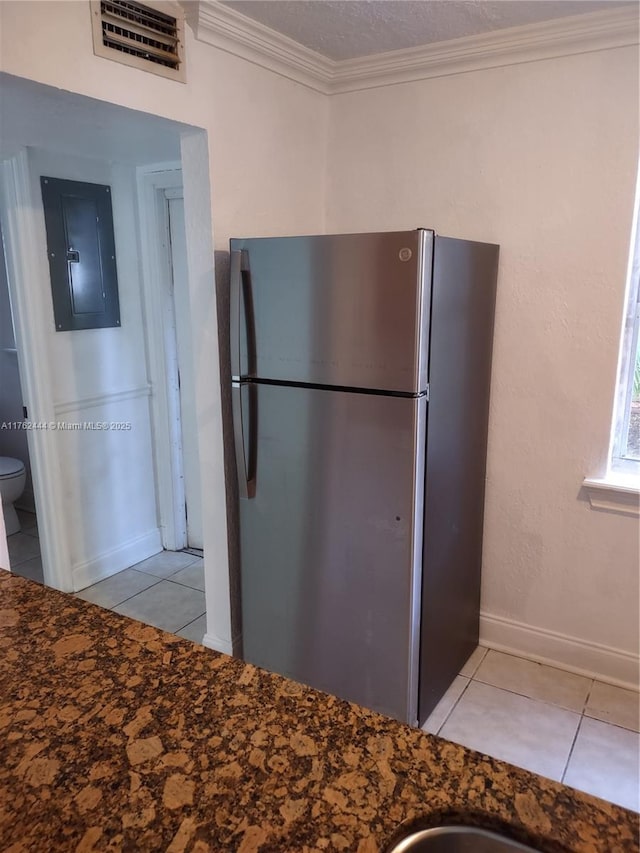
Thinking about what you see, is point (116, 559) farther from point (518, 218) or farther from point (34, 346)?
point (518, 218)

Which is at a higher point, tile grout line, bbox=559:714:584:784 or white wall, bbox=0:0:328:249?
white wall, bbox=0:0:328:249

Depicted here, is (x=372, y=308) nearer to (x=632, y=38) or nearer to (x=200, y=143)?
(x=200, y=143)

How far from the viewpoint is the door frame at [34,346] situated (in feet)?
8.56

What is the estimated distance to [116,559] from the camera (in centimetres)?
324

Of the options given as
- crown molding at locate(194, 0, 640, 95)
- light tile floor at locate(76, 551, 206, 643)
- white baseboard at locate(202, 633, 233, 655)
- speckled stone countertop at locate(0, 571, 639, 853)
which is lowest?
light tile floor at locate(76, 551, 206, 643)

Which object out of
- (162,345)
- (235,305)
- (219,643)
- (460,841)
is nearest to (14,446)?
(162,345)

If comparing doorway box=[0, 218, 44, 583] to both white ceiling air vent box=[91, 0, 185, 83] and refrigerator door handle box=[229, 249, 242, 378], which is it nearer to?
refrigerator door handle box=[229, 249, 242, 378]

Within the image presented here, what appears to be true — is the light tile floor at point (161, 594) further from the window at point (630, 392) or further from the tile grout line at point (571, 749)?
the window at point (630, 392)

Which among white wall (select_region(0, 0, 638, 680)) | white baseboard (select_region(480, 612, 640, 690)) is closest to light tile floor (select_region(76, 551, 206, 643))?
white wall (select_region(0, 0, 638, 680))

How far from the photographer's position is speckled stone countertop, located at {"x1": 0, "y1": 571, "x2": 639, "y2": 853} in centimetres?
70

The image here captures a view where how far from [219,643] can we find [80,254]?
74.8 inches

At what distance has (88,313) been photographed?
9.63 ft

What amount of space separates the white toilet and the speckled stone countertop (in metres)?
2.83

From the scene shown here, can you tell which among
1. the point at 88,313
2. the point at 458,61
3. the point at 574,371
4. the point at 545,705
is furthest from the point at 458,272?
the point at 88,313
